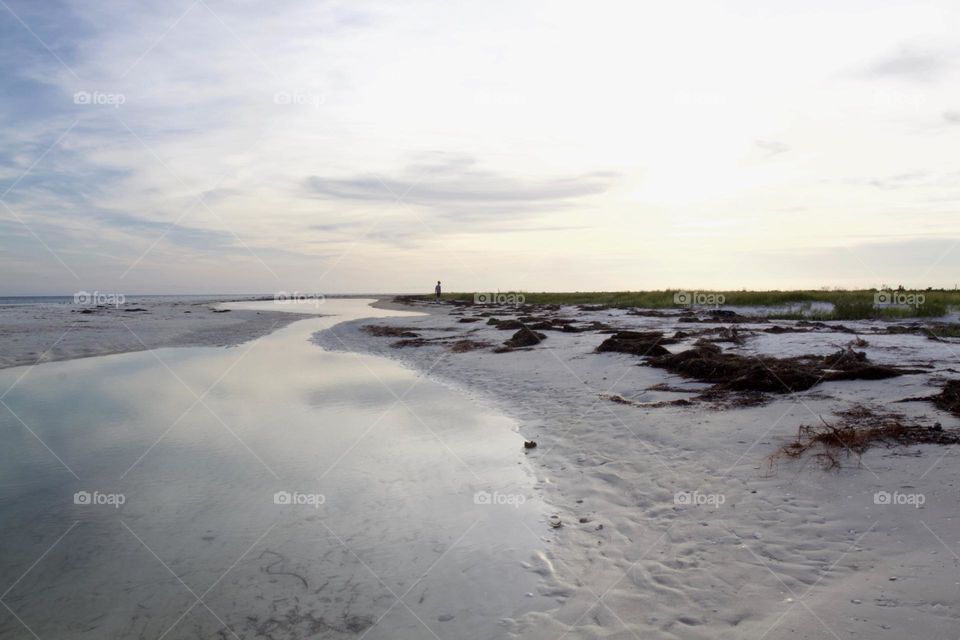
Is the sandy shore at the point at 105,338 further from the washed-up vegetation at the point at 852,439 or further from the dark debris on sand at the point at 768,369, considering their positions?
the washed-up vegetation at the point at 852,439

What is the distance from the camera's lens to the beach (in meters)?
4.29

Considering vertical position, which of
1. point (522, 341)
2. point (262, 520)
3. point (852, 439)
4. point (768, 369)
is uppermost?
point (768, 369)

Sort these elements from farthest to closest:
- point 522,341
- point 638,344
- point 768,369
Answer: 1. point 522,341
2. point 638,344
3. point 768,369

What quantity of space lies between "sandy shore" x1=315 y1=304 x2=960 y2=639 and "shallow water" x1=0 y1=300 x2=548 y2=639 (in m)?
0.62

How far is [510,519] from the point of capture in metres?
6.21

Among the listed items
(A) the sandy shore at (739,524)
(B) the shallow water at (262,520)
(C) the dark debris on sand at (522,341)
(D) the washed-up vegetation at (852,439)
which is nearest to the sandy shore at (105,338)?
(B) the shallow water at (262,520)

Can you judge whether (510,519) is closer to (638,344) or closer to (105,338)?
(638,344)

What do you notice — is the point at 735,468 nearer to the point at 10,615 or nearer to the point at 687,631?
→ the point at 687,631

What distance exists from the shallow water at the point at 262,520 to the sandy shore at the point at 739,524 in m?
0.62

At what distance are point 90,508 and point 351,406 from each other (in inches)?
231

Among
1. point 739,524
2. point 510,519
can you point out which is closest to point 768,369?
point 739,524

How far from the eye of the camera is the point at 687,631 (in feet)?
13.0

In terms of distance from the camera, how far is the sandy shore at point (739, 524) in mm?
4062

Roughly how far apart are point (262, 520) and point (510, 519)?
2809mm
